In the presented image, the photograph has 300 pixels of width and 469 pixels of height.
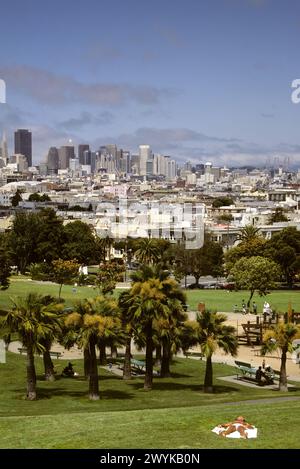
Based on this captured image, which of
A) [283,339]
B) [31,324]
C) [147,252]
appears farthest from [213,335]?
[147,252]

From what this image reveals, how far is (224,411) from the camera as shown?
56.0 ft

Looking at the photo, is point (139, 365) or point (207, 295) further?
point (207, 295)

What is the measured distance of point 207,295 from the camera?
172ft

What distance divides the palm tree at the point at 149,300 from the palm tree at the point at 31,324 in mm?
2637

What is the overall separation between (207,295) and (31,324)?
105ft

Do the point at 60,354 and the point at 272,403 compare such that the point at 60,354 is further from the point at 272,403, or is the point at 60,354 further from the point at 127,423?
the point at 127,423

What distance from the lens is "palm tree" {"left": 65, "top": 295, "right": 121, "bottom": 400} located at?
21.1 m

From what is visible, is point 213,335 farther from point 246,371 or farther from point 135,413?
point 135,413

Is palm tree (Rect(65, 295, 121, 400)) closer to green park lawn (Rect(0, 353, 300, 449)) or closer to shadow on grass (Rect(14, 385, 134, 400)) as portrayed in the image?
shadow on grass (Rect(14, 385, 134, 400))

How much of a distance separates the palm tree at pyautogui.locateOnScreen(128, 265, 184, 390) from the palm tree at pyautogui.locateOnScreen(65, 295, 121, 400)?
1.43m

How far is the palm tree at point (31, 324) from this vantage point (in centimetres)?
2130

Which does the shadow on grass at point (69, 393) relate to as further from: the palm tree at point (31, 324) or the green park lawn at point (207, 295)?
the green park lawn at point (207, 295)

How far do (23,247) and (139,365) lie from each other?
4413 centimetres
